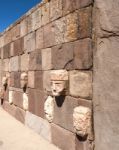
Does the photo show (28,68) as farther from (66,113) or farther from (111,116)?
(111,116)

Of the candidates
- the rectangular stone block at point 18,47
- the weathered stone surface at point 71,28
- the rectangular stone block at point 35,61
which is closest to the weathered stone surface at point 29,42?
the rectangular stone block at point 35,61

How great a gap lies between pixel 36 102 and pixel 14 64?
1.96 metres

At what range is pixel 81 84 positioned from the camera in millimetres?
3564

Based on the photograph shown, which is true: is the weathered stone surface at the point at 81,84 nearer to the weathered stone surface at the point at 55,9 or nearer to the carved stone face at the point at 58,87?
the carved stone face at the point at 58,87

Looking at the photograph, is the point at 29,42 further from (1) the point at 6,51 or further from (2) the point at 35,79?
(1) the point at 6,51

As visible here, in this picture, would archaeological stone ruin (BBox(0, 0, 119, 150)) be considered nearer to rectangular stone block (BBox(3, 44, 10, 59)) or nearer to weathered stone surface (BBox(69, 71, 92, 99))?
weathered stone surface (BBox(69, 71, 92, 99))

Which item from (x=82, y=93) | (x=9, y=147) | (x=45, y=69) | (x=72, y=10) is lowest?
(x=9, y=147)

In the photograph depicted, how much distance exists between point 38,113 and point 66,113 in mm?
1198

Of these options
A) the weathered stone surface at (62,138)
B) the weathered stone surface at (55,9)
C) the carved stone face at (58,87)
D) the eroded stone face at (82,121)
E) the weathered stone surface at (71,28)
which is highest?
the weathered stone surface at (55,9)

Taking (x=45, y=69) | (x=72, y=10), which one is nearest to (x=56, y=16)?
(x=72, y=10)

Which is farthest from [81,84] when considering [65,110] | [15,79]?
[15,79]

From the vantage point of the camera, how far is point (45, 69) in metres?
4.78

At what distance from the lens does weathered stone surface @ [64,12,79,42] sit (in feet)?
12.2

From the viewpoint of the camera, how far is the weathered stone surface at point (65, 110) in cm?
383
